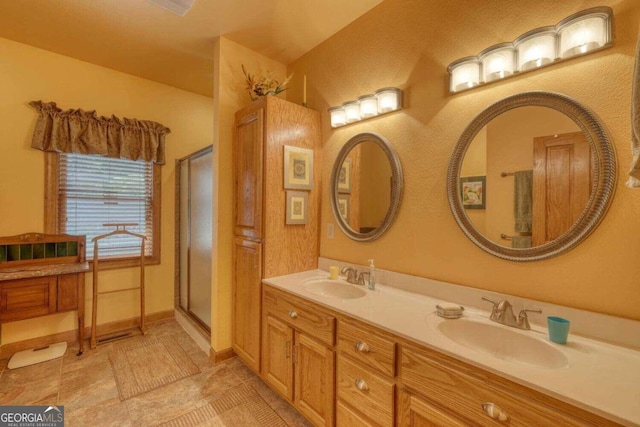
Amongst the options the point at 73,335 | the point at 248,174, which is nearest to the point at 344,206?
the point at 248,174

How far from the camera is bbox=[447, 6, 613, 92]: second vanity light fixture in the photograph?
1.14 m

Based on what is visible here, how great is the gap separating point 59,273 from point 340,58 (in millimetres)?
2973

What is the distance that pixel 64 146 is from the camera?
2.59 m

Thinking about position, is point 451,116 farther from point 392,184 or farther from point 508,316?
point 508,316

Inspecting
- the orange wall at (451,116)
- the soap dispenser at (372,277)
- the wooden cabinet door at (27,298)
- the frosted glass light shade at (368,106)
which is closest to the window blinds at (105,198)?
the wooden cabinet door at (27,298)

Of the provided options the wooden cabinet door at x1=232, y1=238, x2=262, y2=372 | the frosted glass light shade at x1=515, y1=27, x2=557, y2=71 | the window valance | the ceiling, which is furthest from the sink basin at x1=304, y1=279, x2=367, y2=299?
the window valance

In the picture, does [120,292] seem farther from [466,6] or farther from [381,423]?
[466,6]

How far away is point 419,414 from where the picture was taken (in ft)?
3.68

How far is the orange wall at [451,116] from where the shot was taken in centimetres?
112

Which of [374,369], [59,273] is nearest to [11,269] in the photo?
[59,273]

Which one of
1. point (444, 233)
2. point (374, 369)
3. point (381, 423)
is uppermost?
point (444, 233)

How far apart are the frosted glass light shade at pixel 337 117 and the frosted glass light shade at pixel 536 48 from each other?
3.70 ft

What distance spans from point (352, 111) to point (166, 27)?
5.43ft

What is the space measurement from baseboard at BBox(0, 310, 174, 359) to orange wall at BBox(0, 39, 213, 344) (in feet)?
0.15
